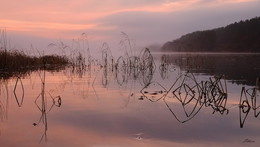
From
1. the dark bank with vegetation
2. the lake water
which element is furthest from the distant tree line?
the lake water

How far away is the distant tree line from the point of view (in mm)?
108250

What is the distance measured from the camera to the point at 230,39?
11694 cm

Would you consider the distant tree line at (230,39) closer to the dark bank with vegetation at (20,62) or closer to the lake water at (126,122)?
the dark bank with vegetation at (20,62)

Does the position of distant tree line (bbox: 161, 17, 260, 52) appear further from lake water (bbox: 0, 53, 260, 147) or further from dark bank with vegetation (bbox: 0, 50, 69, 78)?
lake water (bbox: 0, 53, 260, 147)

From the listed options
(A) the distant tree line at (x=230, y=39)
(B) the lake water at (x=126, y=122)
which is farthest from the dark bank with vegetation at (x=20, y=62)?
(A) the distant tree line at (x=230, y=39)

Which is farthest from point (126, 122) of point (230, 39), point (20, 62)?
point (230, 39)

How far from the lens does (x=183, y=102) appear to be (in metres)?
7.87

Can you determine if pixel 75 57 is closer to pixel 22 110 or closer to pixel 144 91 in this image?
pixel 144 91

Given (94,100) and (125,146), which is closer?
(125,146)

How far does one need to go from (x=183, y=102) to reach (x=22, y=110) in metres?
3.48

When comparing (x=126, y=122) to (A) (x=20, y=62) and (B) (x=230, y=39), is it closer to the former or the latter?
(A) (x=20, y=62)

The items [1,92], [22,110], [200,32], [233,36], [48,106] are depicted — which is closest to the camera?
[22,110]

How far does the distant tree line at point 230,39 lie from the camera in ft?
355

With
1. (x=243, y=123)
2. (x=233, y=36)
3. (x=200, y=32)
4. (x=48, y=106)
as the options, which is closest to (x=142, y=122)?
(x=243, y=123)
